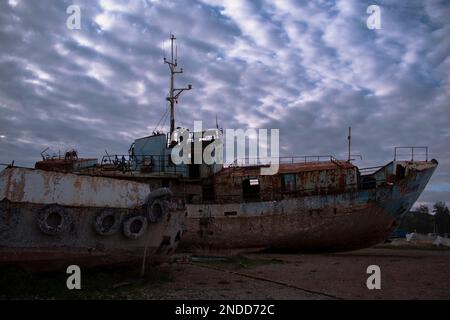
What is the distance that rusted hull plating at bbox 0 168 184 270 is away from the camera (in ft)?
26.7

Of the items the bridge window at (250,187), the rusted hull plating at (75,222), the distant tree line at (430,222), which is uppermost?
the bridge window at (250,187)

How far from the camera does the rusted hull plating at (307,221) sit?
57.4 feet

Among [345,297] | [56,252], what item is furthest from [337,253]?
[56,252]

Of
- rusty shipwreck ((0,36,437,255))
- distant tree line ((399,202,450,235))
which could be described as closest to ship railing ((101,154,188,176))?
rusty shipwreck ((0,36,437,255))

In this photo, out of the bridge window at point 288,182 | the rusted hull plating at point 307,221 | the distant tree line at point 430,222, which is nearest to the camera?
the rusted hull plating at point 307,221

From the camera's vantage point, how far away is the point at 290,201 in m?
18.2

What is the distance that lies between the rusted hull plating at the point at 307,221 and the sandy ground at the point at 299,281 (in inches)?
149

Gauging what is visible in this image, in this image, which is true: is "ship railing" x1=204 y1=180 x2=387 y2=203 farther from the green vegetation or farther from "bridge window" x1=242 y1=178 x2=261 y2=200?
the green vegetation

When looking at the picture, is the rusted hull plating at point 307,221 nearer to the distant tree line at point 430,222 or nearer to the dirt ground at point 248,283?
the dirt ground at point 248,283

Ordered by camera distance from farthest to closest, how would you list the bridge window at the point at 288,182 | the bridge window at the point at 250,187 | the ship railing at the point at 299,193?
1. the bridge window at the point at 250,187
2. the bridge window at the point at 288,182
3. the ship railing at the point at 299,193

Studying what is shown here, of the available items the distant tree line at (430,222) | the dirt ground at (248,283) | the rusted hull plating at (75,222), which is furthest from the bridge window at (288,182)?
the distant tree line at (430,222)

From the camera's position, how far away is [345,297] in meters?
8.09
